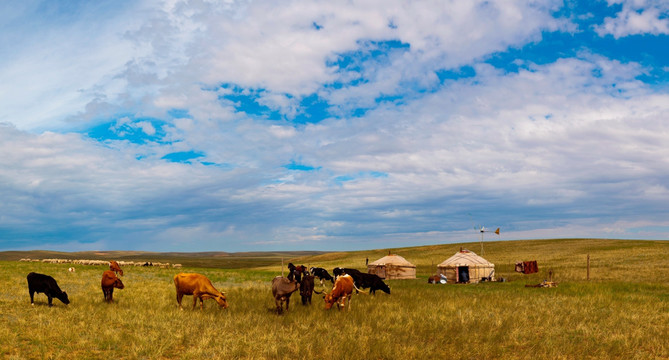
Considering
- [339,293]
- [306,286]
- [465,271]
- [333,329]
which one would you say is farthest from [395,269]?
[333,329]

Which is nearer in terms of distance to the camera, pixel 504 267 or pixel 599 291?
pixel 599 291

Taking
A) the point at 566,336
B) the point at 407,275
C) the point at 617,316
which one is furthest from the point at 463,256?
the point at 566,336

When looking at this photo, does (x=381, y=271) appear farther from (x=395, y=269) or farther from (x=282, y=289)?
(x=282, y=289)

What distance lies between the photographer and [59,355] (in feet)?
34.2

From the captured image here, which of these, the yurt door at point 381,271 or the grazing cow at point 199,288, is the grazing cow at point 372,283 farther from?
the yurt door at point 381,271

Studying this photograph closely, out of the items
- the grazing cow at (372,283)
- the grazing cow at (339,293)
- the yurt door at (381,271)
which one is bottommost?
the yurt door at (381,271)

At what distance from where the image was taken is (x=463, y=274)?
3916 cm

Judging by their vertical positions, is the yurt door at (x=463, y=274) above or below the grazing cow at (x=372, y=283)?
below

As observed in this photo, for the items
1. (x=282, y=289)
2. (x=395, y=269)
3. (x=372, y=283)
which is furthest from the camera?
(x=395, y=269)

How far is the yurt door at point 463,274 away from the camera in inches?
1537

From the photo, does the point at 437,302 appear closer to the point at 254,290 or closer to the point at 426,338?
the point at 426,338

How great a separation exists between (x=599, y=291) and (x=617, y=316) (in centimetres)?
1075

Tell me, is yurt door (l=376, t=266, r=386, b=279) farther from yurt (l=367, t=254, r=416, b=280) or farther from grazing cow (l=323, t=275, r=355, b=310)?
grazing cow (l=323, t=275, r=355, b=310)

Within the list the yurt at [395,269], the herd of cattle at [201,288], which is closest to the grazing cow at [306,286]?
the herd of cattle at [201,288]
